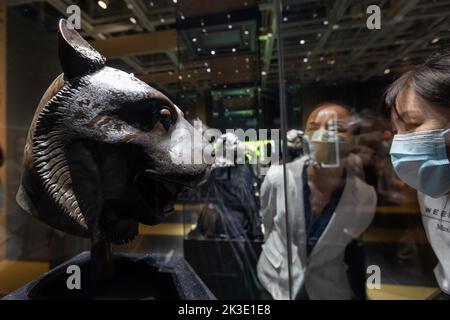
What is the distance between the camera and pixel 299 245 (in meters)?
1.04

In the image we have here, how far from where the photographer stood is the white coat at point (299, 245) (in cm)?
101

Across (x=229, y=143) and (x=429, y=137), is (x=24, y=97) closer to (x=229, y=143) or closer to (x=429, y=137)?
(x=229, y=143)

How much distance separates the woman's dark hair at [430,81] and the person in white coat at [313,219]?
13.5 inches

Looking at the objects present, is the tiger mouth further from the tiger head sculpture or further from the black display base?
the black display base

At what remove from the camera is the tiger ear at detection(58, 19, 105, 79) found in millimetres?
489

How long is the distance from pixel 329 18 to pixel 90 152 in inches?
37.3

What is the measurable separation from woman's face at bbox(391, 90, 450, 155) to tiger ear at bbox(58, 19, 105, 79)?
714mm

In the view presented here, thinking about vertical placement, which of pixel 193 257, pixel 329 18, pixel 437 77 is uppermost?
pixel 329 18

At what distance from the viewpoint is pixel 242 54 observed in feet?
3.34

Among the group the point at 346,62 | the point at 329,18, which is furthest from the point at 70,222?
the point at 346,62

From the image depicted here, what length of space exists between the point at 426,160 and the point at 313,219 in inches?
20.8

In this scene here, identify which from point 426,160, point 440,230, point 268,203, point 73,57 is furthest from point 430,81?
point 73,57

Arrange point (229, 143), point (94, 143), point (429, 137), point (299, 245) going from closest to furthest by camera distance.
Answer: point (94, 143)
point (429, 137)
point (229, 143)
point (299, 245)
